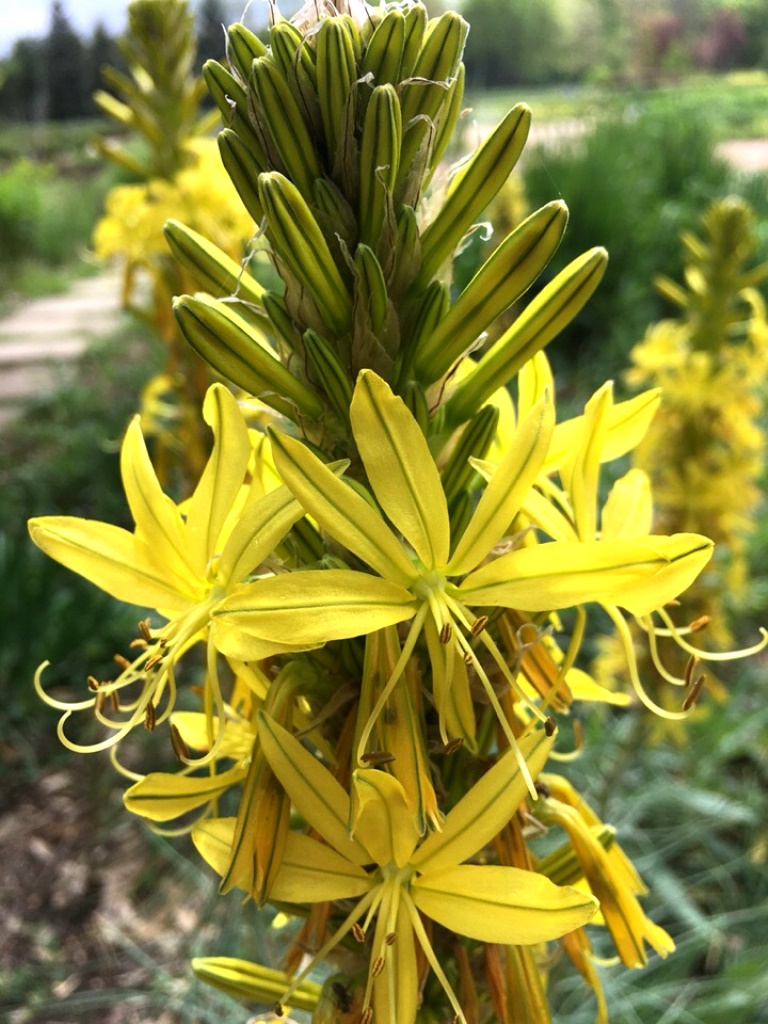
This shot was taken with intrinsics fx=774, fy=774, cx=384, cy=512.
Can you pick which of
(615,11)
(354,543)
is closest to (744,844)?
(354,543)

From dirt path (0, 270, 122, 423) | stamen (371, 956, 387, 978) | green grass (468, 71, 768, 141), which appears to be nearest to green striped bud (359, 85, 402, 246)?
stamen (371, 956, 387, 978)

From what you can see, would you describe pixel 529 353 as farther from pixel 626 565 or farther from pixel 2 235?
pixel 2 235

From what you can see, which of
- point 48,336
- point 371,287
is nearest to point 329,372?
point 371,287

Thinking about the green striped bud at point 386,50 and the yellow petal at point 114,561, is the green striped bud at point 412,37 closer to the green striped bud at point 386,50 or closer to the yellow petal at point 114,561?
the green striped bud at point 386,50

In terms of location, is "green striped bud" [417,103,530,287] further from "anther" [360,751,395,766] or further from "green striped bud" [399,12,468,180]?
"anther" [360,751,395,766]

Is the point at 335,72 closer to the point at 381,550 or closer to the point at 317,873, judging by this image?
the point at 381,550

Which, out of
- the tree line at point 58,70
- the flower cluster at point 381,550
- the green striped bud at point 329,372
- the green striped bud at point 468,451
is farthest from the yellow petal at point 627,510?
the tree line at point 58,70

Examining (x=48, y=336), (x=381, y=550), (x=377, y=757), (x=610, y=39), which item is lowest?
(x=48, y=336)
